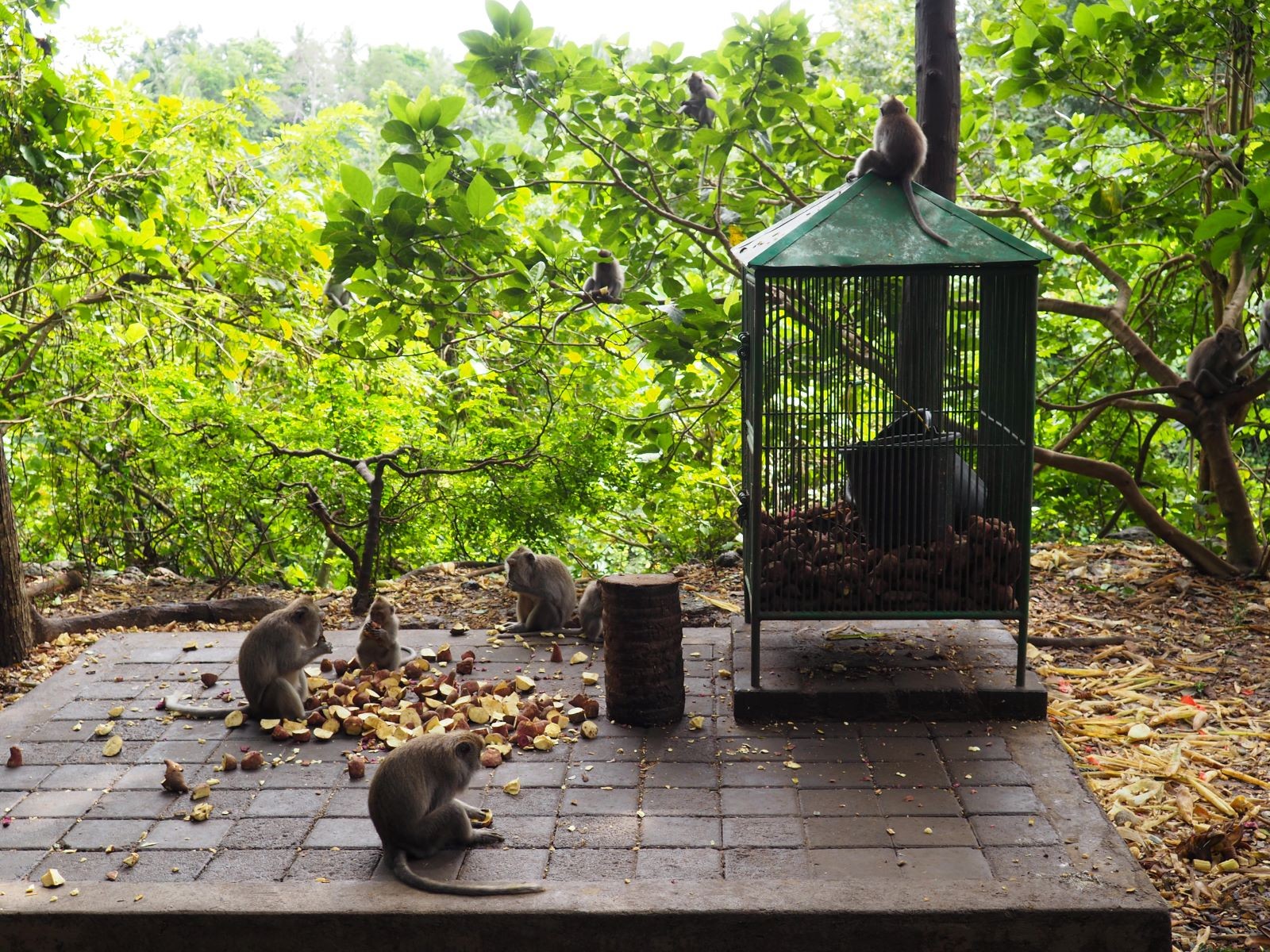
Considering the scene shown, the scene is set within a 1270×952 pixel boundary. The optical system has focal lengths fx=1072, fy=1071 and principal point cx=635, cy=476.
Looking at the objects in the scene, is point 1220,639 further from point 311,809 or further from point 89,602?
point 89,602

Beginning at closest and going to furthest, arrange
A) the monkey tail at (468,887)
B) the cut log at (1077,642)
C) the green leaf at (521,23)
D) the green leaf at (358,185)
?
the monkey tail at (468,887)
the green leaf at (358,185)
the green leaf at (521,23)
the cut log at (1077,642)

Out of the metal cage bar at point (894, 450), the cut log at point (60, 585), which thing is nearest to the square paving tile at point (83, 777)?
the metal cage bar at point (894, 450)

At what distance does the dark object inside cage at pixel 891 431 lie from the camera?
5215 millimetres

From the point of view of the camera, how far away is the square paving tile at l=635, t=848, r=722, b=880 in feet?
12.7

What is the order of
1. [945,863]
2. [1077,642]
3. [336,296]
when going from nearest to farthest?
1. [945,863]
2. [1077,642]
3. [336,296]

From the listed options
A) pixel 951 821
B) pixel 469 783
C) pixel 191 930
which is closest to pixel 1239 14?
pixel 951 821

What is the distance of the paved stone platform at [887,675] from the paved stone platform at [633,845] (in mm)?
97

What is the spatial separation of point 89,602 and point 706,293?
17.5ft

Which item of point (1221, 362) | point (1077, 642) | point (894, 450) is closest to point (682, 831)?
point (894, 450)

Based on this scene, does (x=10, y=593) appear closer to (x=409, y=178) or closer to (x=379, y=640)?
(x=379, y=640)

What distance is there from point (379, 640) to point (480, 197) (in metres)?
2.56

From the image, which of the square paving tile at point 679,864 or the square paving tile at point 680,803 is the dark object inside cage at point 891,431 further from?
the square paving tile at point 679,864

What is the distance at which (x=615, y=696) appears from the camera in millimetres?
5305

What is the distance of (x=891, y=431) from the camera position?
17.8 ft
